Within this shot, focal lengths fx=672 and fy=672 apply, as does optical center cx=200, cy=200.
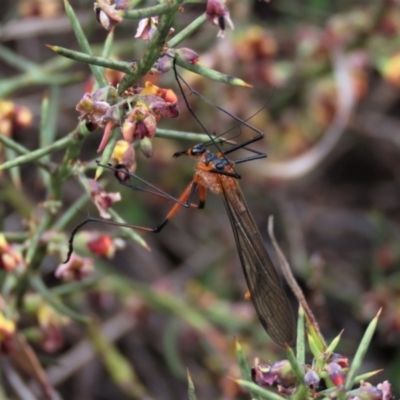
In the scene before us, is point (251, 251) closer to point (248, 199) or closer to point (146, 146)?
point (146, 146)

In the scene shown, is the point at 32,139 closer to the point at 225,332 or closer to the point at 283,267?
the point at 225,332

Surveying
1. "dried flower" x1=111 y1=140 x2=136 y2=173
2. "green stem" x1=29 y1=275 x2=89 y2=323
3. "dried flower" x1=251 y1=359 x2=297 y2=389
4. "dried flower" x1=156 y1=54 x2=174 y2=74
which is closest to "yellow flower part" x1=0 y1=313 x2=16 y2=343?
"green stem" x1=29 y1=275 x2=89 y2=323

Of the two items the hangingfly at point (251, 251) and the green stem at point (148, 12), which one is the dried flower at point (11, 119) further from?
the green stem at point (148, 12)

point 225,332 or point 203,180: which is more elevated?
point 203,180

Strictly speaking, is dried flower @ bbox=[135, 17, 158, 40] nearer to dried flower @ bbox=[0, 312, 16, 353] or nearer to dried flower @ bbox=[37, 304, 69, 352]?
dried flower @ bbox=[0, 312, 16, 353]

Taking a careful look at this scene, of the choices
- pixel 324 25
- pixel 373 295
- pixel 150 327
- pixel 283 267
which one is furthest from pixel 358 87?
pixel 283 267

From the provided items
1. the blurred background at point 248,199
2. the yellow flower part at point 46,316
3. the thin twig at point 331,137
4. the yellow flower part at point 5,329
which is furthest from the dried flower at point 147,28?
the thin twig at point 331,137
